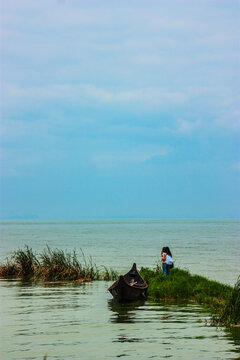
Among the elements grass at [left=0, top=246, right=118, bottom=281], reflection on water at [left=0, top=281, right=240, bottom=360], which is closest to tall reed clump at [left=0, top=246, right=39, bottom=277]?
grass at [left=0, top=246, right=118, bottom=281]

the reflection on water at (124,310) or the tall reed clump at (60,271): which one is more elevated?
the tall reed clump at (60,271)

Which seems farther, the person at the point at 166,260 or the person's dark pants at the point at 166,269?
the person's dark pants at the point at 166,269

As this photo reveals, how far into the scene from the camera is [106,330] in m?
16.9

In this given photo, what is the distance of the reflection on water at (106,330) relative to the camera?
14125 mm

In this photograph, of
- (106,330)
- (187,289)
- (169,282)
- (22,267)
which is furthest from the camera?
(22,267)

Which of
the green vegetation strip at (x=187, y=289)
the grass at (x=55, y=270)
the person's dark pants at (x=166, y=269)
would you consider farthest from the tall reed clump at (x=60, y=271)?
the person's dark pants at (x=166, y=269)

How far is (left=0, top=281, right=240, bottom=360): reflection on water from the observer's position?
14.1m

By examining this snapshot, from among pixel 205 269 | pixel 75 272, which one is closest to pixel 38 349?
pixel 75 272

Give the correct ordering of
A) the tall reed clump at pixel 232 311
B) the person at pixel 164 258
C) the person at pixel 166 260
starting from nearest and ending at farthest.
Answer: the tall reed clump at pixel 232 311, the person at pixel 164 258, the person at pixel 166 260

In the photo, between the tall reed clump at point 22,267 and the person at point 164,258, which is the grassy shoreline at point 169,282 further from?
the person at point 164,258

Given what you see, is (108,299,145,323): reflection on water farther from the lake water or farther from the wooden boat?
the wooden boat

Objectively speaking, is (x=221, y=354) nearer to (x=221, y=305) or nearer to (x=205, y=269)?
(x=221, y=305)

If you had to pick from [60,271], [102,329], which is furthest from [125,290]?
[60,271]

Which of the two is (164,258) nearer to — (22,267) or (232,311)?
(232,311)
